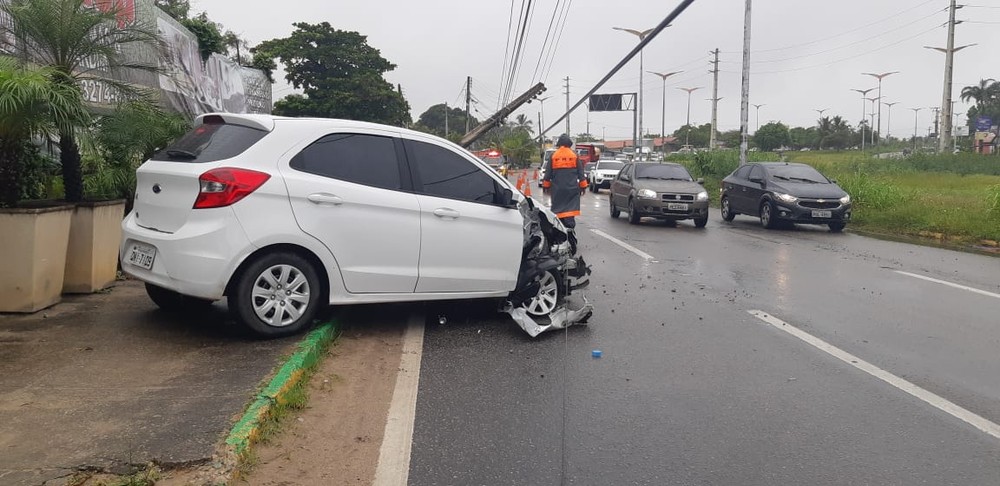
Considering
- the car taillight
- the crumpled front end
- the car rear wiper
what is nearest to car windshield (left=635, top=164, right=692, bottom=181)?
the crumpled front end

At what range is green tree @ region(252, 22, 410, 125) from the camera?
37906 millimetres

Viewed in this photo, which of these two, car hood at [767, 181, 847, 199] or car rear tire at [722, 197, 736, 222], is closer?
car hood at [767, 181, 847, 199]

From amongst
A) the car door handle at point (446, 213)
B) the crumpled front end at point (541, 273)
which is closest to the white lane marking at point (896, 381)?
the crumpled front end at point (541, 273)

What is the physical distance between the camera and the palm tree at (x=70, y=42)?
7020 millimetres

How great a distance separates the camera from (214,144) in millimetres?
6031

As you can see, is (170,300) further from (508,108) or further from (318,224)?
(508,108)

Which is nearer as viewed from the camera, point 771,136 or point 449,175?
point 449,175

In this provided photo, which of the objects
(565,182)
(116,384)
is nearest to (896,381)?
(116,384)

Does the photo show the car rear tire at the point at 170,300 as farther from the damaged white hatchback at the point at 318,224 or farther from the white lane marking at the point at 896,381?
the white lane marking at the point at 896,381

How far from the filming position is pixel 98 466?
3615 mm

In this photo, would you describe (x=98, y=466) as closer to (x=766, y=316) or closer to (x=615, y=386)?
(x=615, y=386)

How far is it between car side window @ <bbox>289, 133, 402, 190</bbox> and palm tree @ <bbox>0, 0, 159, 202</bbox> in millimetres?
2193

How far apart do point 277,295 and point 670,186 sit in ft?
44.3

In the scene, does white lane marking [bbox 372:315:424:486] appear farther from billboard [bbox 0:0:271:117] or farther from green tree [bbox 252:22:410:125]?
green tree [bbox 252:22:410:125]
